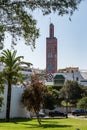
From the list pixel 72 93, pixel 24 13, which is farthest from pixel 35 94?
pixel 72 93

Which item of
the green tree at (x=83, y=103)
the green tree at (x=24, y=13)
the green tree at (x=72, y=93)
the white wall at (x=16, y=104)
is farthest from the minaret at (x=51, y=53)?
the green tree at (x=24, y=13)

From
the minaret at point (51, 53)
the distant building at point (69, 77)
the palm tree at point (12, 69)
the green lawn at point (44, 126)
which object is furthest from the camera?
the minaret at point (51, 53)

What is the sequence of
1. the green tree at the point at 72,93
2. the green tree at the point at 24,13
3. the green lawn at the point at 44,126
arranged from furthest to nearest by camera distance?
the green tree at the point at 72,93 → the green lawn at the point at 44,126 → the green tree at the point at 24,13

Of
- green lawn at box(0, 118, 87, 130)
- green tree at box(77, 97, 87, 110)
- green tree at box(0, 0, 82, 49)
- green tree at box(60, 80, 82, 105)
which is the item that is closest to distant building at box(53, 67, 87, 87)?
green tree at box(60, 80, 82, 105)

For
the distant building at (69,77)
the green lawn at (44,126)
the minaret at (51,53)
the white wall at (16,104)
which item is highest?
the minaret at (51,53)

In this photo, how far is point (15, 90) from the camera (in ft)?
215

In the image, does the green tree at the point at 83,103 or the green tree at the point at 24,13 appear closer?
the green tree at the point at 24,13

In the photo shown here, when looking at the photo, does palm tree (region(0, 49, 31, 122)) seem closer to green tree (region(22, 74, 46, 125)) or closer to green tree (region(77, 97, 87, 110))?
green tree (region(22, 74, 46, 125))

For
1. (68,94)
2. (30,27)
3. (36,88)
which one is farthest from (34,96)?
(68,94)

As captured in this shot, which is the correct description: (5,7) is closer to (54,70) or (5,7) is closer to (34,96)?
(34,96)

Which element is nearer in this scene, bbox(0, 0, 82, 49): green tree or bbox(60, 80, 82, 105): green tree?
bbox(0, 0, 82, 49): green tree

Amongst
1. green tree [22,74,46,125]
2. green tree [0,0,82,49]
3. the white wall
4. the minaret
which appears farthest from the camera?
the minaret

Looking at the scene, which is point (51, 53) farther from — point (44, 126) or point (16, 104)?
point (44, 126)

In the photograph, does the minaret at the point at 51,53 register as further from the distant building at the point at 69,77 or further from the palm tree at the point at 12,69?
the palm tree at the point at 12,69
